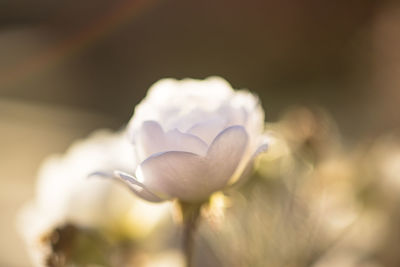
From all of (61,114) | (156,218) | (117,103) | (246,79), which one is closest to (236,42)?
(246,79)

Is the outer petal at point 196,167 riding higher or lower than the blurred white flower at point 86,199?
lower

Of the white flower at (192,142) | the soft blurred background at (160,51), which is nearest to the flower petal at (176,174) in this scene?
the white flower at (192,142)

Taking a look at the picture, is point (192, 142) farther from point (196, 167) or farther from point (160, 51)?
point (160, 51)

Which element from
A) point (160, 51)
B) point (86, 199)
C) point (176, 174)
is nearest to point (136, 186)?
point (176, 174)

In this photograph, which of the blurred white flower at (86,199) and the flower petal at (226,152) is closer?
the flower petal at (226,152)

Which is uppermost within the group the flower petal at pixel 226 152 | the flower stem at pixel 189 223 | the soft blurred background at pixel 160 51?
the soft blurred background at pixel 160 51

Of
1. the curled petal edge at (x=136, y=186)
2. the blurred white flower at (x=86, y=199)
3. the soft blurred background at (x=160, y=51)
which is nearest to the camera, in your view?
the curled petal edge at (x=136, y=186)

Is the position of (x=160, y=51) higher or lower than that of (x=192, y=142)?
higher

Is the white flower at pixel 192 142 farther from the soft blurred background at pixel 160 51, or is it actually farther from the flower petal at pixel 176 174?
the soft blurred background at pixel 160 51
